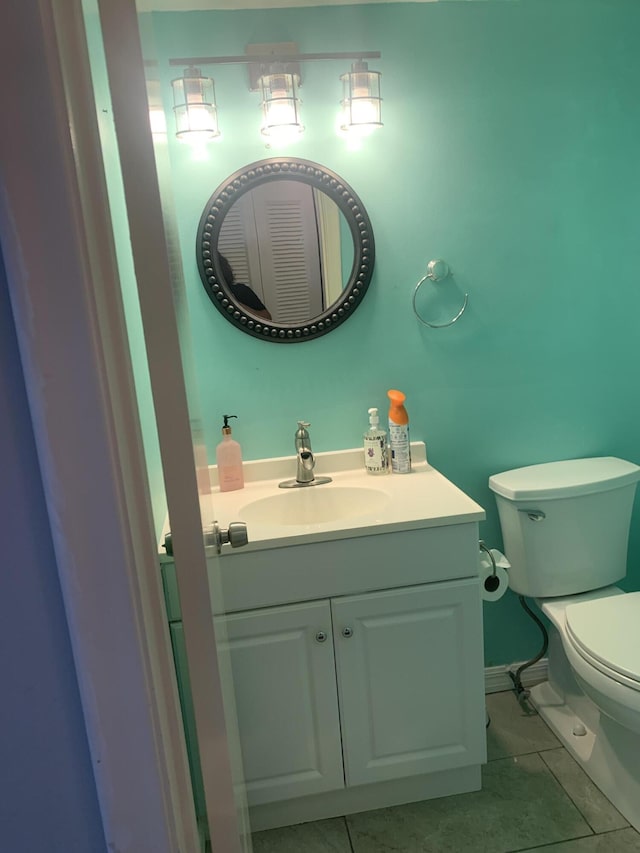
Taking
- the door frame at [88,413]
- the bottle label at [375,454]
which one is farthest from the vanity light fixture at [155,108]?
the bottle label at [375,454]

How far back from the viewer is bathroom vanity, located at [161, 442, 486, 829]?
1490mm

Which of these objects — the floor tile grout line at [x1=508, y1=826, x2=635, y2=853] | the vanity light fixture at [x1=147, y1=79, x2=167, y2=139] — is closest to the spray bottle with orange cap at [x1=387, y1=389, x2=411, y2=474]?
the floor tile grout line at [x1=508, y1=826, x2=635, y2=853]

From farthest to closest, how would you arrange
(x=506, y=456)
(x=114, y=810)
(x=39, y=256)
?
(x=506, y=456)
(x=114, y=810)
(x=39, y=256)

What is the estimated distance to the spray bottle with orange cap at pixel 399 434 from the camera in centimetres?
184

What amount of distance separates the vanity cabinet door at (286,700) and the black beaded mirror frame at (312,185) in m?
0.78

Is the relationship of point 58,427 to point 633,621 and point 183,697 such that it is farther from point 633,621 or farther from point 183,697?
point 633,621

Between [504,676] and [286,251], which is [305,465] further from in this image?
[504,676]

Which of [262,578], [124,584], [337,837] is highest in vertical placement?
[124,584]

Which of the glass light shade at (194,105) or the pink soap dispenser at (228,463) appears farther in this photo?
the pink soap dispenser at (228,463)

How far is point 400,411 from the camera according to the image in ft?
6.04

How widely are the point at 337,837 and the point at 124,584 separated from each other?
1445 mm

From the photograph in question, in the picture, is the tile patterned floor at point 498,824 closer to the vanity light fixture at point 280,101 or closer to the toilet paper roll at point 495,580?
the toilet paper roll at point 495,580

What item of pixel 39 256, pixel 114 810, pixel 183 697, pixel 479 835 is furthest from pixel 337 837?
pixel 39 256

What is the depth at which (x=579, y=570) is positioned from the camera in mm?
1862
